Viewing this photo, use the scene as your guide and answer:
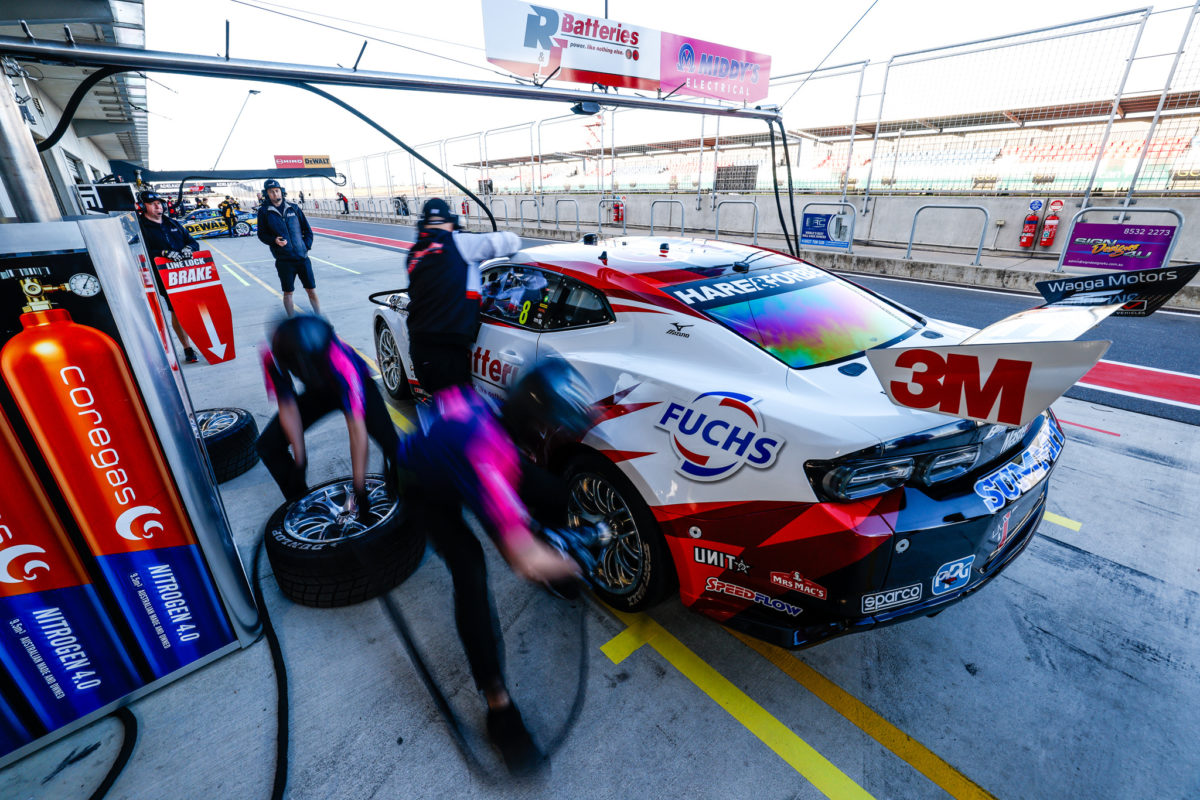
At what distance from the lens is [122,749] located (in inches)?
75.9

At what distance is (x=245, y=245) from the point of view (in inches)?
829

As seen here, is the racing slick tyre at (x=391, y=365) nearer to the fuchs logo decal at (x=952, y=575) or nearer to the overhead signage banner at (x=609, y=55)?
the overhead signage banner at (x=609, y=55)

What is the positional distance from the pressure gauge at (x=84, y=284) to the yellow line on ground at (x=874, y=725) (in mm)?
2746

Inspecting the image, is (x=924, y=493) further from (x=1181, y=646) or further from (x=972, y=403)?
(x=1181, y=646)

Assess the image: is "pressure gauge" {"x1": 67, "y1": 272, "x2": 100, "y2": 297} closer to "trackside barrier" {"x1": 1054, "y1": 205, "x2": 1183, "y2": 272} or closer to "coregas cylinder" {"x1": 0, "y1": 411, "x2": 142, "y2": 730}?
"coregas cylinder" {"x1": 0, "y1": 411, "x2": 142, "y2": 730}

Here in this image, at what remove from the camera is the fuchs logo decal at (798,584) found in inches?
73.4

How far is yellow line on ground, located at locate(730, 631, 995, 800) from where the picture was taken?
1.81 m

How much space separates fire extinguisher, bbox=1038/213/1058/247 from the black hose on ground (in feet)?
47.1

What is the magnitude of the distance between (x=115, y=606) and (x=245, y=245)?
77.3 feet

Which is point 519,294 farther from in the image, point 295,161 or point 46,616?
point 295,161

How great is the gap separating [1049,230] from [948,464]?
12136 millimetres

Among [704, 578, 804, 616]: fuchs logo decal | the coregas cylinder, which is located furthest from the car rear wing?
the coregas cylinder

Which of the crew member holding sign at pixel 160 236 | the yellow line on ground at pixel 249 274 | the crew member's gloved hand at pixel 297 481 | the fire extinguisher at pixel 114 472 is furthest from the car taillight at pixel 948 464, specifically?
the yellow line on ground at pixel 249 274

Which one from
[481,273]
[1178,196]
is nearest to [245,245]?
[481,273]
